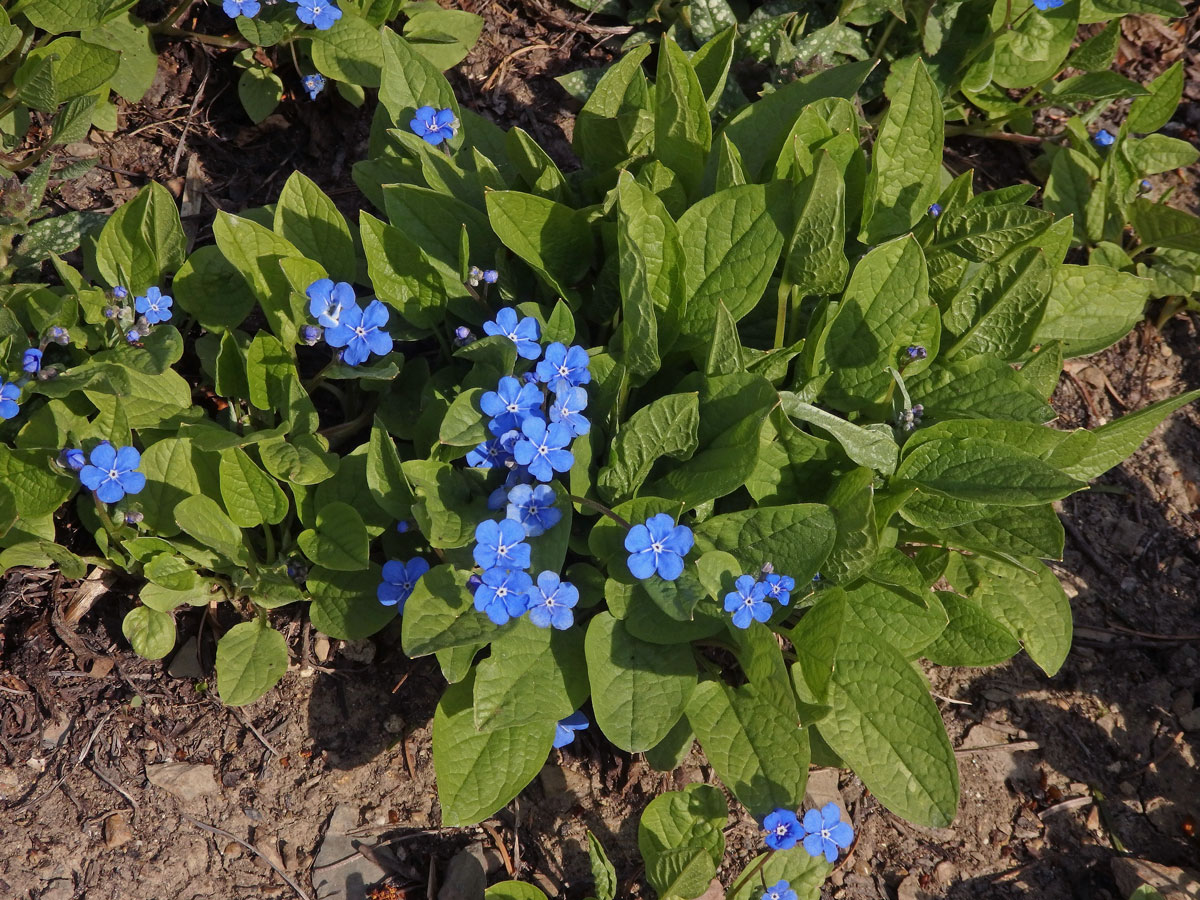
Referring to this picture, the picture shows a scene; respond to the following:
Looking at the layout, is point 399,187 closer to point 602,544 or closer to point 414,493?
point 414,493

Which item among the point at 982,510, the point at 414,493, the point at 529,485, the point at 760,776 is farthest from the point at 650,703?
the point at 982,510

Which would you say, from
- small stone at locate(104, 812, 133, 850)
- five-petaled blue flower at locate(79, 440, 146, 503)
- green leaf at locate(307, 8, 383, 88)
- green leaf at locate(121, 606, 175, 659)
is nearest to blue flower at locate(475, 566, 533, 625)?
five-petaled blue flower at locate(79, 440, 146, 503)

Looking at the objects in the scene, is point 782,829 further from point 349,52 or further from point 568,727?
point 349,52

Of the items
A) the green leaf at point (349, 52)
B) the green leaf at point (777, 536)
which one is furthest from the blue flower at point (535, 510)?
the green leaf at point (349, 52)

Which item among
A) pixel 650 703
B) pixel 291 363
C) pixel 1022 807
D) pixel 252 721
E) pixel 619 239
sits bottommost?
pixel 1022 807

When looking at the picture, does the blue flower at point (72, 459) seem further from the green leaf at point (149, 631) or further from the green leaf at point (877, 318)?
the green leaf at point (877, 318)
